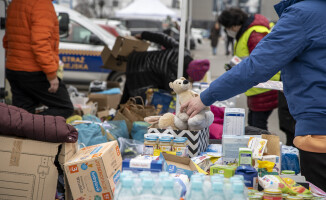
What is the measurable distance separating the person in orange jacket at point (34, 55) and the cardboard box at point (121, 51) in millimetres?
2009

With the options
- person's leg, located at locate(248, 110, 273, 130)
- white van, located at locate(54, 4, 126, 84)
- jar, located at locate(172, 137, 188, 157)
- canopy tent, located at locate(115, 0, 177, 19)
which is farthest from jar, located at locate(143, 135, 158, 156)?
canopy tent, located at locate(115, 0, 177, 19)

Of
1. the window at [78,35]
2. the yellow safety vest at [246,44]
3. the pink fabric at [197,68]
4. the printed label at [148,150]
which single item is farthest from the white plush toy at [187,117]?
the window at [78,35]

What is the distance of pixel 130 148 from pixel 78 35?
18.5 feet

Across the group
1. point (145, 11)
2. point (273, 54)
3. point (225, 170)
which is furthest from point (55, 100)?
point (145, 11)

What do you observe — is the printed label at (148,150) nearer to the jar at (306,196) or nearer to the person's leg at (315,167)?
the person's leg at (315,167)

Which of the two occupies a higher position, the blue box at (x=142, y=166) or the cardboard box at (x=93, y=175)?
the blue box at (x=142, y=166)

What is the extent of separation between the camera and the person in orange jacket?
4.75m

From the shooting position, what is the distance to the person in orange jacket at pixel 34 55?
15.6 feet

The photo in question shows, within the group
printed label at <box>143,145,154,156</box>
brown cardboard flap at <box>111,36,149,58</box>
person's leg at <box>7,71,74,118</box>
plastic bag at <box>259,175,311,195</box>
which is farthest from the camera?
brown cardboard flap at <box>111,36,149,58</box>

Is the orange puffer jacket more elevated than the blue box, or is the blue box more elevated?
the orange puffer jacket

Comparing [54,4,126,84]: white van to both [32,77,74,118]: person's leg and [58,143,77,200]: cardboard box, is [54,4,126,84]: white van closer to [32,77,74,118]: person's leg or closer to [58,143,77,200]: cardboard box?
[32,77,74,118]: person's leg

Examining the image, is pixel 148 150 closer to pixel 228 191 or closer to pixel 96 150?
pixel 96 150

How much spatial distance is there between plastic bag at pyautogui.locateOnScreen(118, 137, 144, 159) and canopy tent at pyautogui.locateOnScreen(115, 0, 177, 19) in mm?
17551

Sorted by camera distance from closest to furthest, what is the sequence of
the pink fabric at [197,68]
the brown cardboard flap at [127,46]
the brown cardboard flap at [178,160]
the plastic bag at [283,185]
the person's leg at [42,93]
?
the plastic bag at [283,185] → the brown cardboard flap at [178,160] → the person's leg at [42,93] → the pink fabric at [197,68] → the brown cardboard flap at [127,46]
